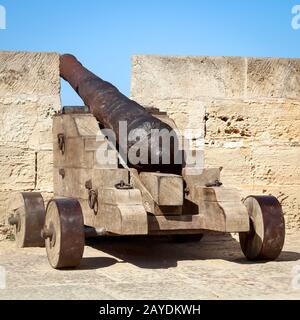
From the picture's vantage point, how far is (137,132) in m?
5.82

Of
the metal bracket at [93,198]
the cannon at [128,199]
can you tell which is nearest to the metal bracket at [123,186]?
the cannon at [128,199]

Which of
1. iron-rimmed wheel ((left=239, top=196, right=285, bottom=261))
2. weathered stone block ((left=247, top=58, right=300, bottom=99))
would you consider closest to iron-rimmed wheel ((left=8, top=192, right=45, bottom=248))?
iron-rimmed wheel ((left=239, top=196, right=285, bottom=261))

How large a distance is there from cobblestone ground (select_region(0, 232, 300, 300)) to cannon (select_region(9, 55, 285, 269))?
239 millimetres

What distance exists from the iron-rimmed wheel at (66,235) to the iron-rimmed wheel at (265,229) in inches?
57.6

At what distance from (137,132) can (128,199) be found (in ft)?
2.41

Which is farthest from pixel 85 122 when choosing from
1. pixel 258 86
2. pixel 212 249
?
pixel 258 86

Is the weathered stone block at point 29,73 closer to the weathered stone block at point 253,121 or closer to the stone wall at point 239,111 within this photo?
the stone wall at point 239,111

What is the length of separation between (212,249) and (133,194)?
1762mm

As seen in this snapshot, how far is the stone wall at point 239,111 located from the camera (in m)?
7.89

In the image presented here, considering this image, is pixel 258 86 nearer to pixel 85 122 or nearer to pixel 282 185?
pixel 282 185

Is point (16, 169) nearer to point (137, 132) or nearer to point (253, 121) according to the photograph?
point (137, 132)

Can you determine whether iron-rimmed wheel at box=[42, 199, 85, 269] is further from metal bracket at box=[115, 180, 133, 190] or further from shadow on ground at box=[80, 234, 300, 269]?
metal bracket at box=[115, 180, 133, 190]

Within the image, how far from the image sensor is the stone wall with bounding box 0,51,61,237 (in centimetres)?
736

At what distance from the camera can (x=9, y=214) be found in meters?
7.32
